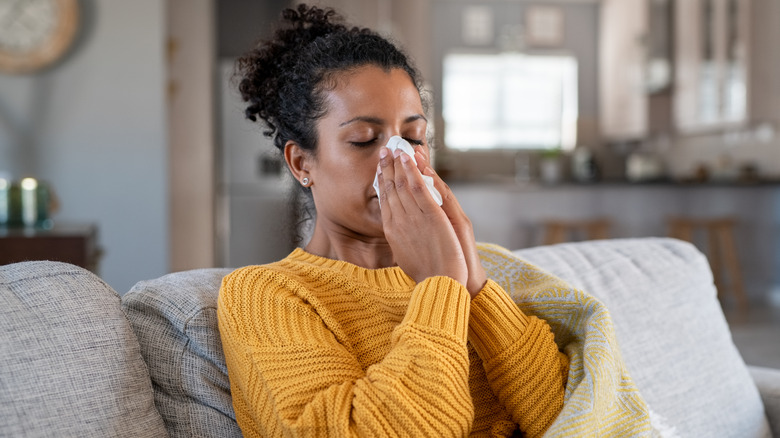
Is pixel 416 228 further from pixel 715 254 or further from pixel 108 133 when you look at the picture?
pixel 715 254

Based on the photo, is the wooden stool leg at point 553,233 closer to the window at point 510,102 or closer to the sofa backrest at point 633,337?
the window at point 510,102

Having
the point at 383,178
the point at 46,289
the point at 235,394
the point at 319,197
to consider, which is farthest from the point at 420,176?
the point at 46,289

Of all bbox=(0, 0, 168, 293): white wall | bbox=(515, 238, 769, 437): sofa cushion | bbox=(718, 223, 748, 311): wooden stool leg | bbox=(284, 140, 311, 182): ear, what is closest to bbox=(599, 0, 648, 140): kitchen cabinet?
bbox=(718, 223, 748, 311): wooden stool leg

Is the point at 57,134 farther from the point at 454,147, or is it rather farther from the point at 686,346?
the point at 454,147

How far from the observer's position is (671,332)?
1.57 meters

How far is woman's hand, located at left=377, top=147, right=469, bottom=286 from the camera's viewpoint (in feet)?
3.49

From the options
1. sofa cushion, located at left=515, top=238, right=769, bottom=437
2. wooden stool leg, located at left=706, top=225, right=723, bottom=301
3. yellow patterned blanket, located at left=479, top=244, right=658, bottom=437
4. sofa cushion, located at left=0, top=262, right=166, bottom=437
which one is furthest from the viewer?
wooden stool leg, located at left=706, top=225, right=723, bottom=301

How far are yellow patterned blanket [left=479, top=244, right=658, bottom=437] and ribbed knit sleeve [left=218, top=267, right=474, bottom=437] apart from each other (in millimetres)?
165

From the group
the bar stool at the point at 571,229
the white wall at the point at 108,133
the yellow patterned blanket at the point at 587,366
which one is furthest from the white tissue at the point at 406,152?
the bar stool at the point at 571,229

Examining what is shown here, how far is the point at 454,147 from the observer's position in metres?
8.32

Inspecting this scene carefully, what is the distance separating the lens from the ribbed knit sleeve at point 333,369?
0.92 meters

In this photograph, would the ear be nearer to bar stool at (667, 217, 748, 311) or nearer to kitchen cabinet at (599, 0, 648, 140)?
bar stool at (667, 217, 748, 311)

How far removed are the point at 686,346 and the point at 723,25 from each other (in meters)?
5.08

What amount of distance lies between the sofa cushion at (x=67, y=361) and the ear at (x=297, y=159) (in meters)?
0.38
